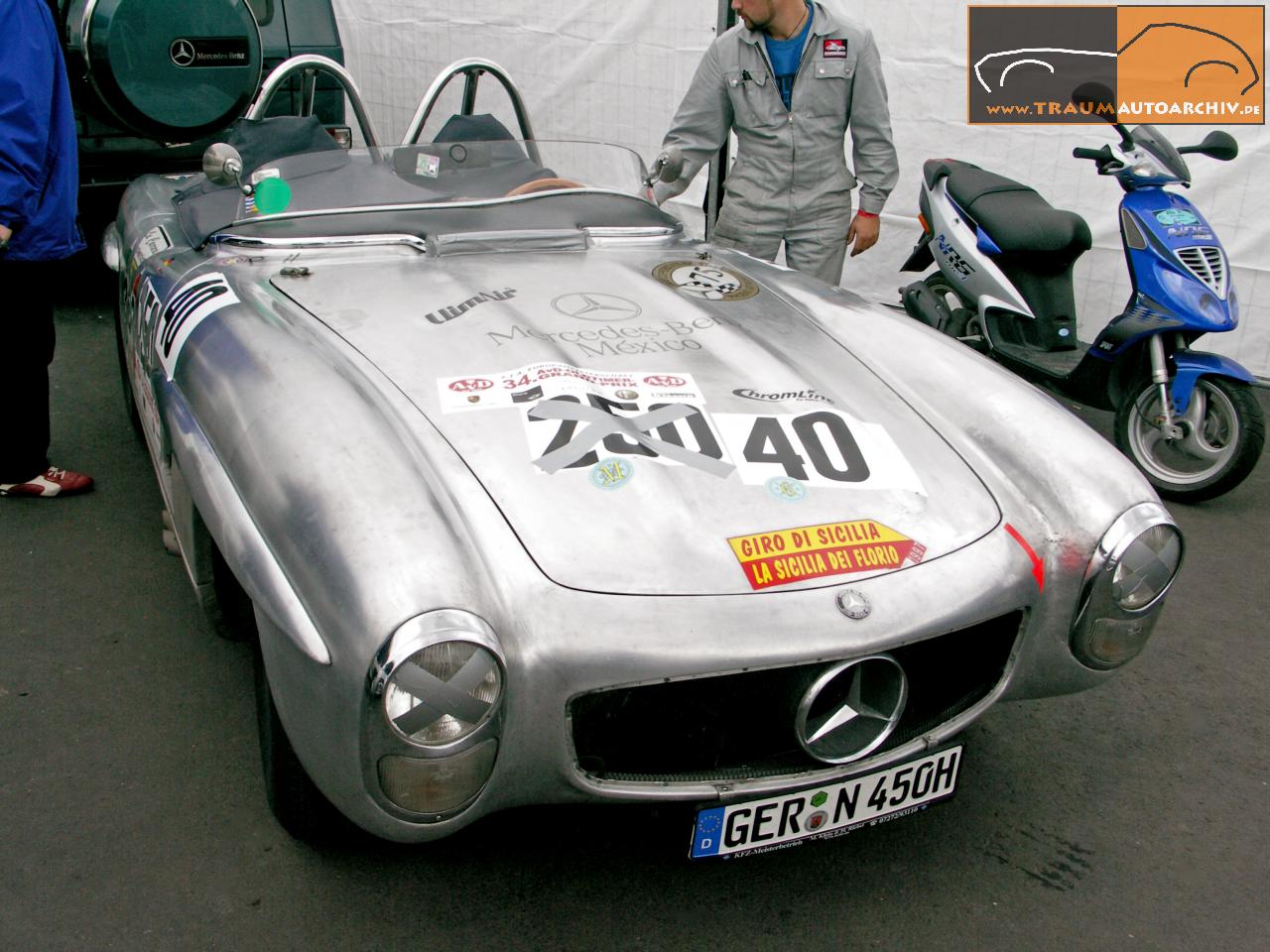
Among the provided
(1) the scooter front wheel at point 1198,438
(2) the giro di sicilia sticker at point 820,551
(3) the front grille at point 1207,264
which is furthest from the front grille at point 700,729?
(3) the front grille at point 1207,264

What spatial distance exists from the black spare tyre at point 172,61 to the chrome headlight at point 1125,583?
12.6 ft

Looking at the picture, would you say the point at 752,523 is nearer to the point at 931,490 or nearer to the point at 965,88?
the point at 931,490

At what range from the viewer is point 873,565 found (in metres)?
2.05

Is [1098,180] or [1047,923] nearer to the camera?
[1047,923]

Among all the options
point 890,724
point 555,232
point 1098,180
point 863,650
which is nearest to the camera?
point 863,650

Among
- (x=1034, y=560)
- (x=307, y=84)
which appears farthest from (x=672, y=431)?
(x=307, y=84)

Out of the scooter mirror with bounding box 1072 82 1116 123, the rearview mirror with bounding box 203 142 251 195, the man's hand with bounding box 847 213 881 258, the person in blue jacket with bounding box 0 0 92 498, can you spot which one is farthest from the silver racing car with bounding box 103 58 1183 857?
the scooter mirror with bounding box 1072 82 1116 123

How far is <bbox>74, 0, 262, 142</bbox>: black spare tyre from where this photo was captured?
14.2 feet

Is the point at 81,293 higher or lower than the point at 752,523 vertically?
lower

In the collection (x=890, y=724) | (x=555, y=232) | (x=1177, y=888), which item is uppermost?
(x=555, y=232)

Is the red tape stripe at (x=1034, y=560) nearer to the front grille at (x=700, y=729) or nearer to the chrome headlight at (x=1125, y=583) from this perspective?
the chrome headlight at (x=1125, y=583)

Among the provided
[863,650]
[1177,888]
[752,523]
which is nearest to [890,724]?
[863,650]

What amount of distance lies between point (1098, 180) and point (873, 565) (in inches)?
163

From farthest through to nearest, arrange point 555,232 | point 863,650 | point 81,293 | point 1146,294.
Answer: point 81,293 → point 1146,294 → point 555,232 → point 863,650
